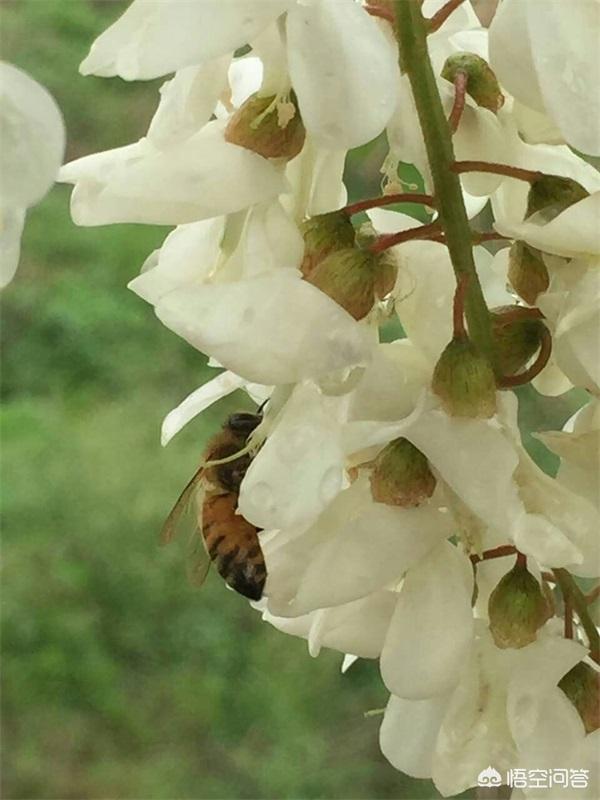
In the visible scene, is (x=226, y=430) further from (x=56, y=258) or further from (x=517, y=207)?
(x=56, y=258)

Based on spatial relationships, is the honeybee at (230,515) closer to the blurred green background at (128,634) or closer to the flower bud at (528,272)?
the flower bud at (528,272)

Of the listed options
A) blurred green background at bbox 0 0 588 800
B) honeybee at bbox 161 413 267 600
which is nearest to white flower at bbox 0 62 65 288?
honeybee at bbox 161 413 267 600

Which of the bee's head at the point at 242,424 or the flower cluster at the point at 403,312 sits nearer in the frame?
the flower cluster at the point at 403,312

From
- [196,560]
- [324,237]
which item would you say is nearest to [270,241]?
[324,237]

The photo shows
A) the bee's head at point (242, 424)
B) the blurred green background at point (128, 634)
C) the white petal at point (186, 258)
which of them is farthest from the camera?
the blurred green background at point (128, 634)

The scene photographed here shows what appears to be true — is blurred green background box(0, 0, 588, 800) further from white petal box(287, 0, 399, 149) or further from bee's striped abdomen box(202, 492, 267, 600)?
white petal box(287, 0, 399, 149)

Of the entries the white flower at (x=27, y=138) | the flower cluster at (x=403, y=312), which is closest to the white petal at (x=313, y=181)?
the flower cluster at (x=403, y=312)

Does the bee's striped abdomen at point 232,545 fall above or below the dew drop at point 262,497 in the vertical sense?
below

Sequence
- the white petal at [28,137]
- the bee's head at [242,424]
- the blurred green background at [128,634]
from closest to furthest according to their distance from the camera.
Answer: the white petal at [28,137] → the bee's head at [242,424] → the blurred green background at [128,634]

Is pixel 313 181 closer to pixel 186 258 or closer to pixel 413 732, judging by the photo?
pixel 186 258
